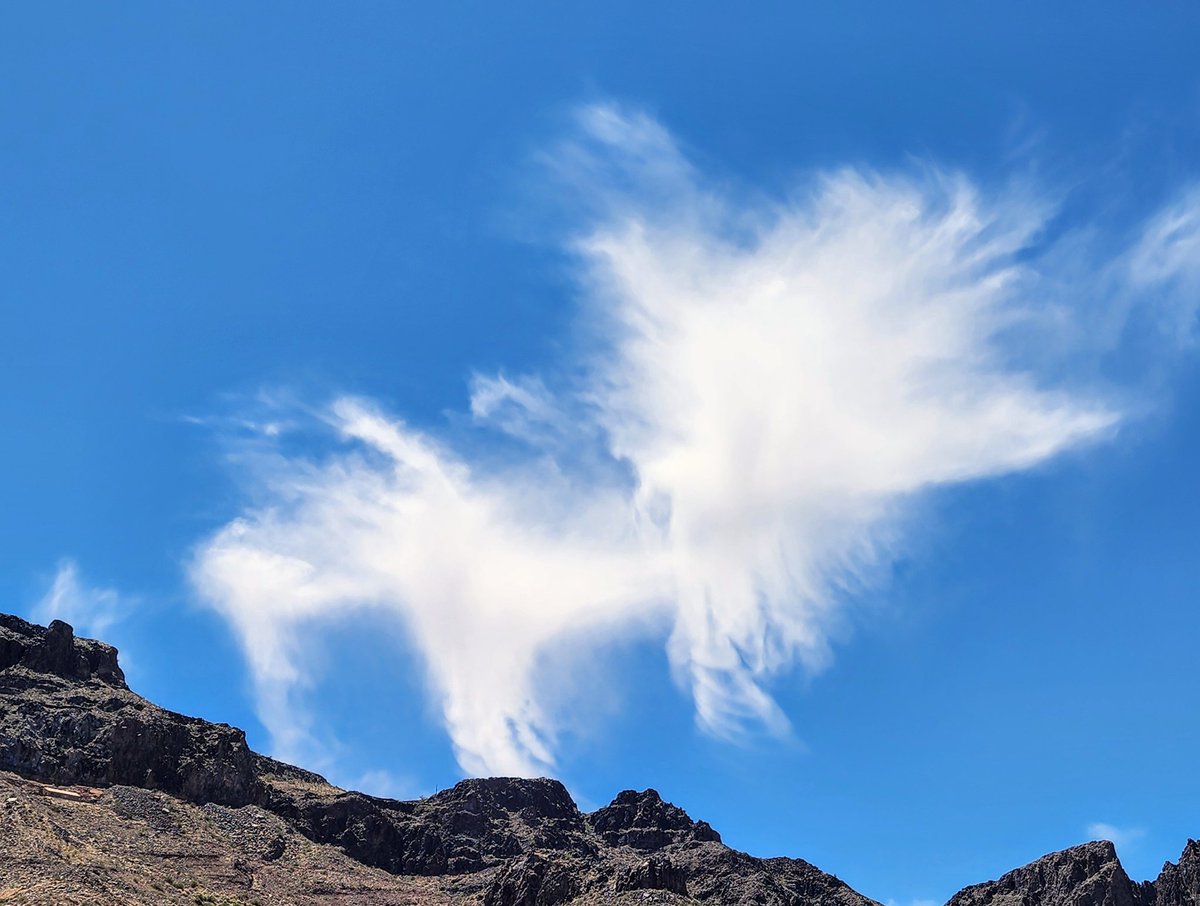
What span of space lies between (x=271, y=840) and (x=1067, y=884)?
3952 inches

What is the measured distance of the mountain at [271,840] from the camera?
10750cm

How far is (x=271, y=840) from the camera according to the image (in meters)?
136

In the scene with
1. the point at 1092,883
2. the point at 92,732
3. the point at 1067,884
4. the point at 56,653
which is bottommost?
the point at 92,732

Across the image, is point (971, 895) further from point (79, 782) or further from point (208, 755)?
point (79, 782)

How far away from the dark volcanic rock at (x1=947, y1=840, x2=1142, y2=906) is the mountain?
270 mm

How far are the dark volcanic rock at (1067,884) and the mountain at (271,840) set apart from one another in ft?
0.89

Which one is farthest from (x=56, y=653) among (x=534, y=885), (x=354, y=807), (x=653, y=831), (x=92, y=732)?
(x=653, y=831)

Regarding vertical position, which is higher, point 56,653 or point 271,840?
point 56,653

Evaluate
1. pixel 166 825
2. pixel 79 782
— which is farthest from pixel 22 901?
pixel 79 782

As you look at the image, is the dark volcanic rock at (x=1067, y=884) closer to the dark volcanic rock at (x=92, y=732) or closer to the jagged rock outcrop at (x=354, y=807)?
the jagged rock outcrop at (x=354, y=807)

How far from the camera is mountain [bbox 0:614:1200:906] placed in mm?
107500

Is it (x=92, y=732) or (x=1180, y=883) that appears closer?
(x=92, y=732)

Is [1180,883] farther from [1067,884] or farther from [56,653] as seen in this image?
[56,653]

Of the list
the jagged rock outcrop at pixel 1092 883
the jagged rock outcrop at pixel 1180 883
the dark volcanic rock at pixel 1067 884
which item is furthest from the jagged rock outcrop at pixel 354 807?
the jagged rock outcrop at pixel 1180 883
